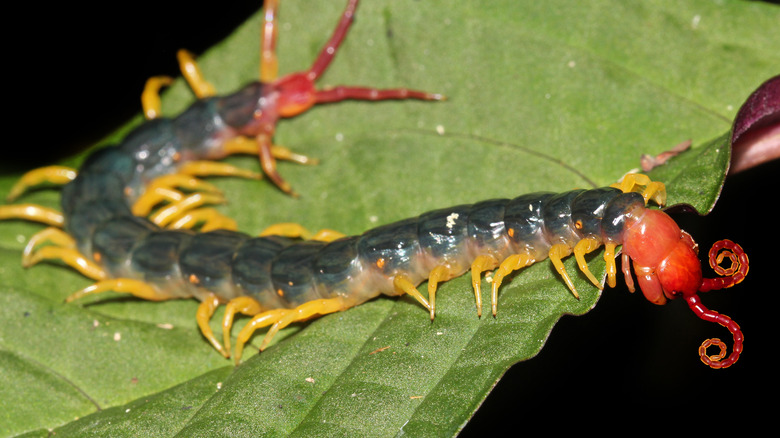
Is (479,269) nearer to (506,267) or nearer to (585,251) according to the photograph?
(506,267)

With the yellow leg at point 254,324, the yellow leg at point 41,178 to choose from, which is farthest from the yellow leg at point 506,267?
the yellow leg at point 41,178

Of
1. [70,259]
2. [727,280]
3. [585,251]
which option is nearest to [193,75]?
[70,259]

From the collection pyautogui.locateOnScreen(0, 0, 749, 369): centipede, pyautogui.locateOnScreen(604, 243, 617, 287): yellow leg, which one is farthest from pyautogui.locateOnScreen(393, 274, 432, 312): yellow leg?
pyautogui.locateOnScreen(604, 243, 617, 287): yellow leg

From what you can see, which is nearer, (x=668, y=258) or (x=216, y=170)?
(x=668, y=258)

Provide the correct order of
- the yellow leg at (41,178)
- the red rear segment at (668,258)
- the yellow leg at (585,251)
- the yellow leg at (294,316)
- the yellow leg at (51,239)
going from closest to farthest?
the yellow leg at (585,251)
the red rear segment at (668,258)
the yellow leg at (294,316)
the yellow leg at (51,239)
the yellow leg at (41,178)

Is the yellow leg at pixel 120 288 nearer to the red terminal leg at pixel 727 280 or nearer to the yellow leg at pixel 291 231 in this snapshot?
the yellow leg at pixel 291 231

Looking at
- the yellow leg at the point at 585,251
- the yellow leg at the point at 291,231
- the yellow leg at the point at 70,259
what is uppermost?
the yellow leg at the point at 585,251
